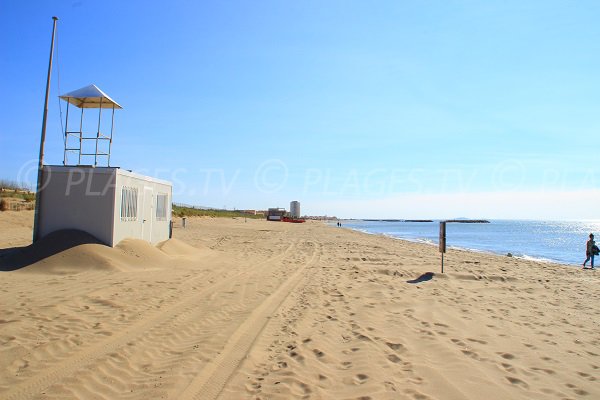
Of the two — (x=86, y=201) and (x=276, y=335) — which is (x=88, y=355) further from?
(x=86, y=201)

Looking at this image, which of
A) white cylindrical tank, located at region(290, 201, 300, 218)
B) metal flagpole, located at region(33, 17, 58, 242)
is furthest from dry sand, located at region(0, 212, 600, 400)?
white cylindrical tank, located at region(290, 201, 300, 218)

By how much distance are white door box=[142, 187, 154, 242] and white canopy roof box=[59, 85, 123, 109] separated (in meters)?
3.30

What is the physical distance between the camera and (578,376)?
4895 mm

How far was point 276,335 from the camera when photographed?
6059mm

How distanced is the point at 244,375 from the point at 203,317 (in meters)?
2.60

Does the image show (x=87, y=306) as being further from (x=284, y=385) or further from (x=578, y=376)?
(x=578, y=376)

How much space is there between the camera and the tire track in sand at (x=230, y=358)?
4098mm

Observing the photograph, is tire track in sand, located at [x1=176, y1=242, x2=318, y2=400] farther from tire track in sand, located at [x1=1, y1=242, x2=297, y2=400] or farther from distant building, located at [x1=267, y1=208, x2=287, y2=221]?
distant building, located at [x1=267, y1=208, x2=287, y2=221]

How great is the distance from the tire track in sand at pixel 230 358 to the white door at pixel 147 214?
324 inches

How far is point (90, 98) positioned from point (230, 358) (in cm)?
1267

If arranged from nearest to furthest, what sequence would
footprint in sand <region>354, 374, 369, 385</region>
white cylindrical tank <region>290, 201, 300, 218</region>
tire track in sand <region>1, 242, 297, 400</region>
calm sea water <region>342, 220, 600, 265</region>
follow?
tire track in sand <region>1, 242, 297, 400</region>, footprint in sand <region>354, 374, 369, 385</region>, calm sea water <region>342, 220, 600, 265</region>, white cylindrical tank <region>290, 201, 300, 218</region>

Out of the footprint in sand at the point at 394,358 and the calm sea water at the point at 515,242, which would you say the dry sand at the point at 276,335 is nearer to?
the footprint in sand at the point at 394,358

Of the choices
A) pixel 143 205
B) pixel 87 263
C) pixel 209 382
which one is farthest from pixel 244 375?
pixel 143 205

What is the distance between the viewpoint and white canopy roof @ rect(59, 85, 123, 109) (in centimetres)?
1423
